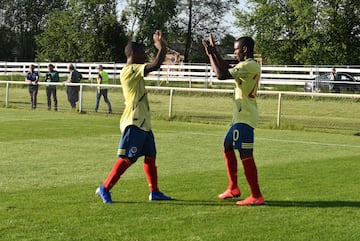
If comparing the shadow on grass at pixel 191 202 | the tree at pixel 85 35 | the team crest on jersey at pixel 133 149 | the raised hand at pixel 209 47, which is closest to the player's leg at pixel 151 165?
the shadow on grass at pixel 191 202

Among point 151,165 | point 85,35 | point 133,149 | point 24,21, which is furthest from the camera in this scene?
point 24,21

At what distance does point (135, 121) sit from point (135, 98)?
0.29 metres

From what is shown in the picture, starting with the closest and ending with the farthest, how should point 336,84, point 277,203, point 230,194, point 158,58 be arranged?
point 158,58 < point 277,203 < point 230,194 < point 336,84

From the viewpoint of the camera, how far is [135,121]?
26.3 feet

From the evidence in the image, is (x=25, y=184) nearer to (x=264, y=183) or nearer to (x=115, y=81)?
(x=264, y=183)

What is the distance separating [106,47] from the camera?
225 feet

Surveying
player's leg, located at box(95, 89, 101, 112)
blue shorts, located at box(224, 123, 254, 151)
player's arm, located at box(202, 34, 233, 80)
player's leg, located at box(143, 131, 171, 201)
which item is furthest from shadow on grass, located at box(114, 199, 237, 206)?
player's leg, located at box(95, 89, 101, 112)

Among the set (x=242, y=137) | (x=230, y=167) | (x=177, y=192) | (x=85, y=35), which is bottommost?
(x=177, y=192)

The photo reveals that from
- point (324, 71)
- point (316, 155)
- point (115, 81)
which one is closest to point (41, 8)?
point (115, 81)

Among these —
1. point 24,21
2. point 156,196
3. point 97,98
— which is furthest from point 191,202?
point 24,21

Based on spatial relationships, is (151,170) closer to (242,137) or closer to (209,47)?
(242,137)

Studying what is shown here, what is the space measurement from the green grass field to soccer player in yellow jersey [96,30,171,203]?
11.1 inches

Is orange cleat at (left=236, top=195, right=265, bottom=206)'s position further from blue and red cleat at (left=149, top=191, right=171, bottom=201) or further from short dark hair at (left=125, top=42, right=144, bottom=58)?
short dark hair at (left=125, top=42, right=144, bottom=58)

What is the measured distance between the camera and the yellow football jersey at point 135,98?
316 inches
